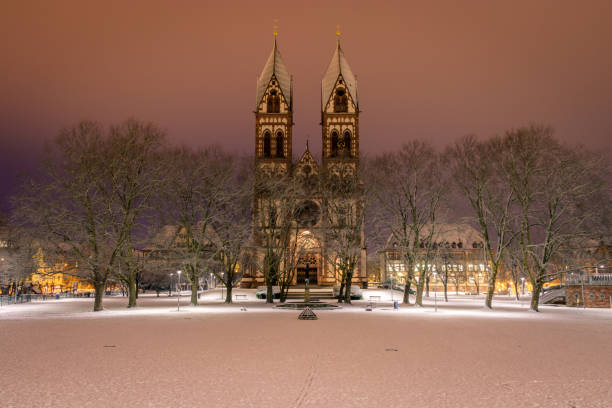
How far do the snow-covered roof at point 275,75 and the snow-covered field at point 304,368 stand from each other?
52.0m

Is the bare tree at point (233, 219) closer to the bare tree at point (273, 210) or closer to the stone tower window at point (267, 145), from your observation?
the bare tree at point (273, 210)

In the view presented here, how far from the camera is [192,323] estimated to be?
843 inches

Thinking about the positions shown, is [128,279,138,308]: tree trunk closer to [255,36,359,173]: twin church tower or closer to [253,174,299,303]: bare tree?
[253,174,299,303]: bare tree

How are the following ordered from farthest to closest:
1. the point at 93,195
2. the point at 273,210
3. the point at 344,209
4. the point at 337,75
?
1. the point at 337,75
2. the point at 273,210
3. the point at 344,209
4. the point at 93,195

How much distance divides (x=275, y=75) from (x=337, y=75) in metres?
8.65

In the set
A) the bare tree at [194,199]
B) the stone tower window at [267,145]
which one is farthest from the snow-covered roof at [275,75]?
the bare tree at [194,199]

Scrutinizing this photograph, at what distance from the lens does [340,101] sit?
65.4 meters

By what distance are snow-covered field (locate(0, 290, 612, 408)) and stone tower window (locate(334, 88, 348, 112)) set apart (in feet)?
165

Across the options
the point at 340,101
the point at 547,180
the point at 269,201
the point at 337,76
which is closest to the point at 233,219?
the point at 269,201

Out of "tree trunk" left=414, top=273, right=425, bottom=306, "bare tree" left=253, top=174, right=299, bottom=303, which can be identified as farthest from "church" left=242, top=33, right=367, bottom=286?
"tree trunk" left=414, top=273, right=425, bottom=306

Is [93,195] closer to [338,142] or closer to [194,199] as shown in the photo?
[194,199]

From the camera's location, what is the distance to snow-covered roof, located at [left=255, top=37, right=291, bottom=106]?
65.8 meters

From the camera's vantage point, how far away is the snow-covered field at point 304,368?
7721mm

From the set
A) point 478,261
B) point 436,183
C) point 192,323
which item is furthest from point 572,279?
point 478,261
